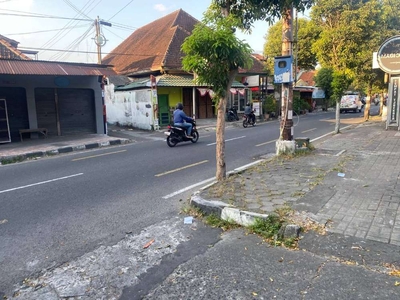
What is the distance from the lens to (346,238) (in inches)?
146

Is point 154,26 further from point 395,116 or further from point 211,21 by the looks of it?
point 211,21

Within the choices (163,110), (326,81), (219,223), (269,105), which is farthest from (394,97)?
(219,223)

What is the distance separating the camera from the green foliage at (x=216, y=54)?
546cm

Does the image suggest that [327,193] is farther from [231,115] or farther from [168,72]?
[231,115]

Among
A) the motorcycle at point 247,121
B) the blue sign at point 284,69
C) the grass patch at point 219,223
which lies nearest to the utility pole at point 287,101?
the blue sign at point 284,69

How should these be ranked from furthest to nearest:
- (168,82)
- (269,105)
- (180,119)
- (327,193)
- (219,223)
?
(269,105)
(168,82)
(180,119)
(327,193)
(219,223)

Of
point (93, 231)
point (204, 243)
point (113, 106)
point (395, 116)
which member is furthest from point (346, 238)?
point (113, 106)

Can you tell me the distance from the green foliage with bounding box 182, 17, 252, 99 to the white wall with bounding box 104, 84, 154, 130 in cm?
1276

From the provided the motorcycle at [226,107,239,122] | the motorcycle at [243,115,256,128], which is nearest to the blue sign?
the motorcycle at [243,115,256,128]

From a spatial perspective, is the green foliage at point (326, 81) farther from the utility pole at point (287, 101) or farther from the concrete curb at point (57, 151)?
the concrete curb at point (57, 151)

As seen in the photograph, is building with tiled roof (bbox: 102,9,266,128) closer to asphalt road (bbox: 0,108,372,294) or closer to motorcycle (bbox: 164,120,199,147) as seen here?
motorcycle (bbox: 164,120,199,147)

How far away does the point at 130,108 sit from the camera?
20.8 m

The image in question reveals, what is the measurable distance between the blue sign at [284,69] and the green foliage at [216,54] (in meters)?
3.21

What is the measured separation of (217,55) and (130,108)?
16067 mm
